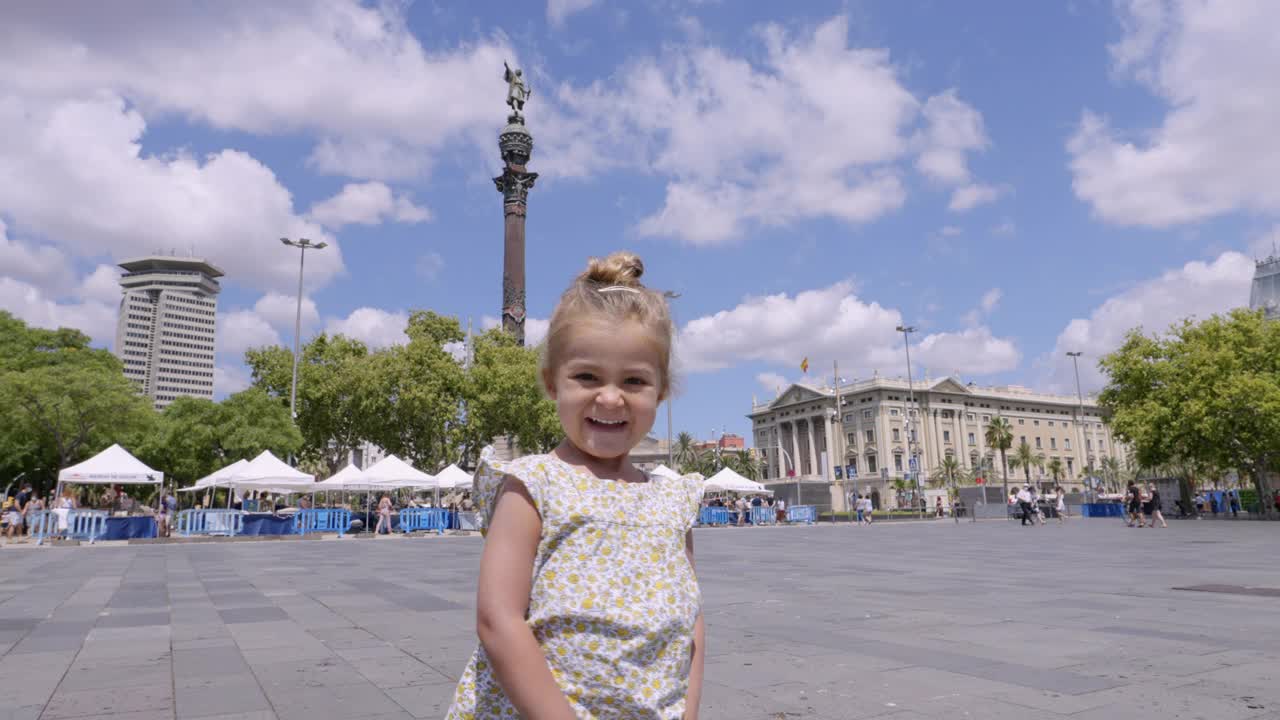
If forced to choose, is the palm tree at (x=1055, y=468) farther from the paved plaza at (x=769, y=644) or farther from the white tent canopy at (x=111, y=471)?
the white tent canopy at (x=111, y=471)

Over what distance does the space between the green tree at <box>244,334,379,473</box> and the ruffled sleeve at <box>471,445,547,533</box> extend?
43.3 metres

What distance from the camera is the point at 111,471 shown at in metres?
23.2

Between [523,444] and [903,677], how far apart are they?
42.5m

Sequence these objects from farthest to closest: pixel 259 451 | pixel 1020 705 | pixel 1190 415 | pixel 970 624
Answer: pixel 259 451
pixel 1190 415
pixel 970 624
pixel 1020 705

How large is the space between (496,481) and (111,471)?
25.9 metres

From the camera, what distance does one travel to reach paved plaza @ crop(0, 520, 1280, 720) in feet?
13.8

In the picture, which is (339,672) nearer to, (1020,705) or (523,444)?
(1020,705)

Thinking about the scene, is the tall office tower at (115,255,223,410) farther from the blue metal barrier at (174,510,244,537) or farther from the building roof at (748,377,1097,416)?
the blue metal barrier at (174,510,244,537)

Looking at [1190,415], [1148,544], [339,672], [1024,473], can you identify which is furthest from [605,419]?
[1024,473]

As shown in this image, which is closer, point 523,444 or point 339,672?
point 339,672

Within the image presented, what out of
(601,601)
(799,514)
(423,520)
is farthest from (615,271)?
(799,514)

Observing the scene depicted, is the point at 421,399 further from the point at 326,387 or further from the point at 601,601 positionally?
the point at 601,601

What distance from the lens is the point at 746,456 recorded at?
336 feet

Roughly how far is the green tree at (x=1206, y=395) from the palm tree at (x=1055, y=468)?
66.8 m
